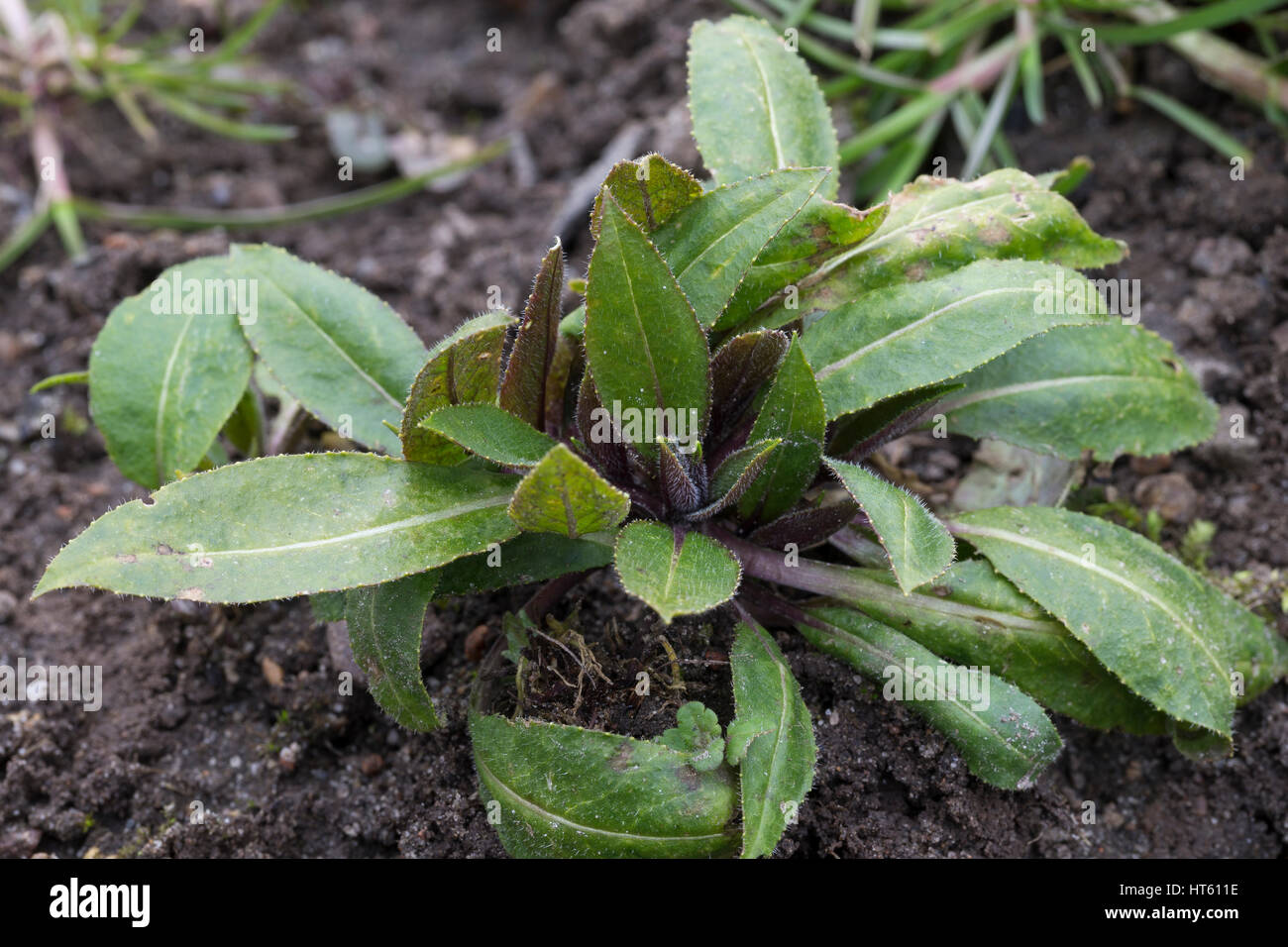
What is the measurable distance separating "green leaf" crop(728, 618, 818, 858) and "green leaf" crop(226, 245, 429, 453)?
1021 millimetres

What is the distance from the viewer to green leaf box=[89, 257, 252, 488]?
262 centimetres

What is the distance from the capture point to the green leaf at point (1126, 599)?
7.34ft

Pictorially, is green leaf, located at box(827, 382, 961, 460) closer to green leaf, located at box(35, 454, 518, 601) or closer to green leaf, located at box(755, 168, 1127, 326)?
green leaf, located at box(755, 168, 1127, 326)

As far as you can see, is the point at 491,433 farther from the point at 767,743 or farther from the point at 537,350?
the point at 767,743

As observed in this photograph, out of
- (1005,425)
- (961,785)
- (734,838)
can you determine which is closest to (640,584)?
(734,838)

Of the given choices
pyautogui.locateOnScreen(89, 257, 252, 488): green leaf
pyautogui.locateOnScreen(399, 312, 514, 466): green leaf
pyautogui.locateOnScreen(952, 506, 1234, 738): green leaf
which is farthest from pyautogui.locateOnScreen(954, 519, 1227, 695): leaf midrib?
pyautogui.locateOnScreen(89, 257, 252, 488): green leaf

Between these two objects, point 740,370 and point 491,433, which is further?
point 740,370

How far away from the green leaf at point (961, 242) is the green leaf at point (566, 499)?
0.75 meters

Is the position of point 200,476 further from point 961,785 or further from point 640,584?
point 961,785

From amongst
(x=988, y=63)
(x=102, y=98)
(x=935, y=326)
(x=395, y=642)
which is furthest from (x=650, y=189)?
(x=102, y=98)

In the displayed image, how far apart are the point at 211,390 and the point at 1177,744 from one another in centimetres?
244

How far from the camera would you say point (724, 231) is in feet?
7.48

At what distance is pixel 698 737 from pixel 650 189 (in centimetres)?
116

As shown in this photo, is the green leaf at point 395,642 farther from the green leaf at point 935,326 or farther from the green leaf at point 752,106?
the green leaf at point 752,106
